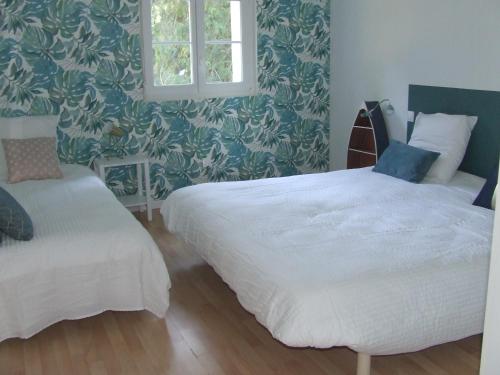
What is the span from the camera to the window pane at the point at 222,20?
4.91 metres

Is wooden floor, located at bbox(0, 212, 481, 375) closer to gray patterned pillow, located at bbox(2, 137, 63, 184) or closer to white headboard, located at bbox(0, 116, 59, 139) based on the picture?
gray patterned pillow, located at bbox(2, 137, 63, 184)

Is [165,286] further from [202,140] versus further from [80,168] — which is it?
[202,140]

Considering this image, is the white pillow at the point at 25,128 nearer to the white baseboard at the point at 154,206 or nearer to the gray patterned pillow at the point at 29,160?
the gray patterned pillow at the point at 29,160

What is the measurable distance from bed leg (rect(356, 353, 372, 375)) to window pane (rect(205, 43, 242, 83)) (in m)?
3.33

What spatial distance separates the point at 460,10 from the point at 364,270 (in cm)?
247

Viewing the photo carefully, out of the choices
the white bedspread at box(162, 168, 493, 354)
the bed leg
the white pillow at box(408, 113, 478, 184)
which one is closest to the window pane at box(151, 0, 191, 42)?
the white bedspread at box(162, 168, 493, 354)

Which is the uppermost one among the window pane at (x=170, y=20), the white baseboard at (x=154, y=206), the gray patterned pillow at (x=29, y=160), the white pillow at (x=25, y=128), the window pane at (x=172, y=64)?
the window pane at (x=170, y=20)

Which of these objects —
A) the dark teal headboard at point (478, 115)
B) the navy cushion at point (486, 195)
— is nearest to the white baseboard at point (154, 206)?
the dark teal headboard at point (478, 115)

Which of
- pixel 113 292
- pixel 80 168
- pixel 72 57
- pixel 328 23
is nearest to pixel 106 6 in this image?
pixel 72 57

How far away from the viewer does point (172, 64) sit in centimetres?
484

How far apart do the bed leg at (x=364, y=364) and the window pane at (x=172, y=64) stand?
128 inches

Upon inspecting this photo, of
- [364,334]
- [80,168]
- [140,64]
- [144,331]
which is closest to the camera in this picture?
[364,334]

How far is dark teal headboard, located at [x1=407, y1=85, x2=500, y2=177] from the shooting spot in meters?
3.68

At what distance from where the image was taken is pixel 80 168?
4293 millimetres
